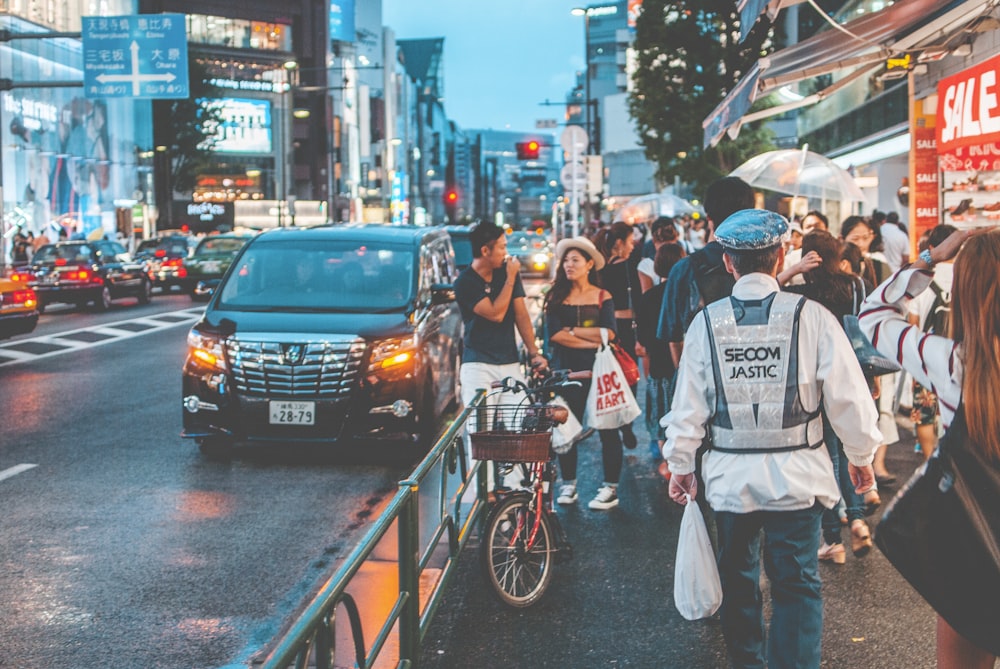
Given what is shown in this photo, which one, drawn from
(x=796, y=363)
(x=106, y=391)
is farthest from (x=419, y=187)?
(x=796, y=363)

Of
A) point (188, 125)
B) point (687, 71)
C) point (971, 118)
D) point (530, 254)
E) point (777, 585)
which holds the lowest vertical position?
point (777, 585)

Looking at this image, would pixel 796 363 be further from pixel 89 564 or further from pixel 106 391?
pixel 106 391

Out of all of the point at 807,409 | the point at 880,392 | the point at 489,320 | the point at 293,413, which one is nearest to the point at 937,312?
the point at 880,392

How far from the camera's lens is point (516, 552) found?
553cm

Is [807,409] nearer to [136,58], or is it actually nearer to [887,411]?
[887,411]

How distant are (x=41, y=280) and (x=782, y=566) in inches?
996

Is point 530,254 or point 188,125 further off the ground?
point 188,125

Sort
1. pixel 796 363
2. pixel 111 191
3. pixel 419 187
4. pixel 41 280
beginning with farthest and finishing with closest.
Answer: pixel 419 187 → pixel 111 191 → pixel 41 280 → pixel 796 363

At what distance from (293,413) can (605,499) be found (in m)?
2.67

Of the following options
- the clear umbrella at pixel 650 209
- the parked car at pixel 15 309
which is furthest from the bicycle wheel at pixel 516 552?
the clear umbrella at pixel 650 209

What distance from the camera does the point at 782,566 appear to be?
3809 mm

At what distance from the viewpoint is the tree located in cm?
3123

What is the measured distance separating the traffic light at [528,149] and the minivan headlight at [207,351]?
65.6 ft

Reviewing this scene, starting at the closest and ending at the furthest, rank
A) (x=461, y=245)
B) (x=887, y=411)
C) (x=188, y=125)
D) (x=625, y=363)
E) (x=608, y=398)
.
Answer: (x=608, y=398) → (x=625, y=363) → (x=887, y=411) → (x=461, y=245) → (x=188, y=125)
